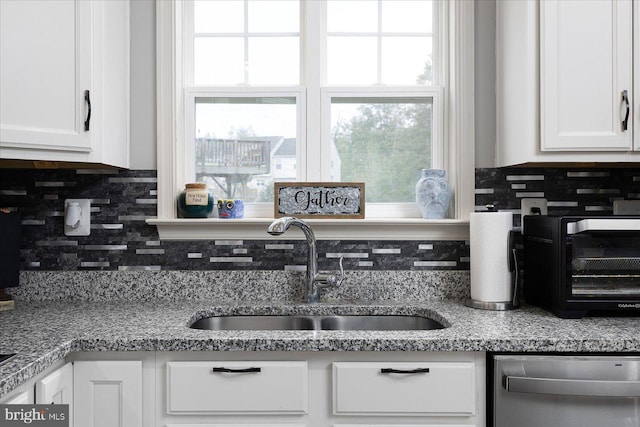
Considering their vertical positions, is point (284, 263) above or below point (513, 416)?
above

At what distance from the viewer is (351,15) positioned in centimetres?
230

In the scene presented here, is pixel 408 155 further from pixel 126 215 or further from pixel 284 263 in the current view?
pixel 126 215

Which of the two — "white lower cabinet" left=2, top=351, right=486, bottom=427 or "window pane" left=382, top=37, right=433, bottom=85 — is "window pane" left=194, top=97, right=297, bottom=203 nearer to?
"window pane" left=382, top=37, right=433, bottom=85

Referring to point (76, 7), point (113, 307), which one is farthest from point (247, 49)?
point (113, 307)

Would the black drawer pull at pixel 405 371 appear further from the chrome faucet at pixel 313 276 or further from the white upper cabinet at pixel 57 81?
the white upper cabinet at pixel 57 81

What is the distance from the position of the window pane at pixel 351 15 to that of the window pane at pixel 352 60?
0.15 ft

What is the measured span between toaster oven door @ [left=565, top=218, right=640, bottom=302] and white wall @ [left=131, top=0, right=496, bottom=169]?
542 mm

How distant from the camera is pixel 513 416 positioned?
1.51 metres

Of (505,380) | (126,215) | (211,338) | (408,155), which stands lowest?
(505,380)

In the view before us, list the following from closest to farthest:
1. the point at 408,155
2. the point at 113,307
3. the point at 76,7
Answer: the point at 76,7
the point at 113,307
the point at 408,155

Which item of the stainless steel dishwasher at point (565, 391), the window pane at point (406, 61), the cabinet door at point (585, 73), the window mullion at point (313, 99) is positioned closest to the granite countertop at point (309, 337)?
the stainless steel dishwasher at point (565, 391)

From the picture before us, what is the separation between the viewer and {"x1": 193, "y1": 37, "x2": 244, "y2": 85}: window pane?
90.7 inches

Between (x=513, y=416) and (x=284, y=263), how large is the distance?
101cm

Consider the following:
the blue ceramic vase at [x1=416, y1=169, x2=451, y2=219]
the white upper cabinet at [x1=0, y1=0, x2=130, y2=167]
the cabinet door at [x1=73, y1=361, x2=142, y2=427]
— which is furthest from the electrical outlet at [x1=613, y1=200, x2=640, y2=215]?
the white upper cabinet at [x1=0, y1=0, x2=130, y2=167]
